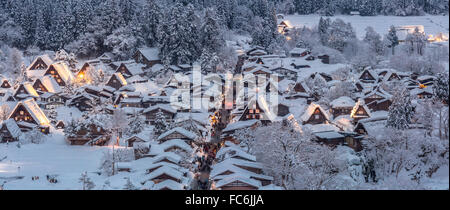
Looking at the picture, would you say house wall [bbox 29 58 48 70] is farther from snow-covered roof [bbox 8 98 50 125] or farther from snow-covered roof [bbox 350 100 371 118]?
snow-covered roof [bbox 350 100 371 118]

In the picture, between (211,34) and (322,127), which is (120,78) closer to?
(211,34)

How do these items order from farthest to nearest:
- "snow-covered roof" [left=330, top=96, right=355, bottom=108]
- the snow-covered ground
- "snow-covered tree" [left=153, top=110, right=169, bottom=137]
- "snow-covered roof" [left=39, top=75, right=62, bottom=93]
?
"snow-covered roof" [left=39, top=75, right=62, bottom=93] < "snow-covered roof" [left=330, top=96, right=355, bottom=108] < "snow-covered tree" [left=153, top=110, right=169, bottom=137] < the snow-covered ground

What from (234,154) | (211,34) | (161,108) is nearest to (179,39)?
(211,34)

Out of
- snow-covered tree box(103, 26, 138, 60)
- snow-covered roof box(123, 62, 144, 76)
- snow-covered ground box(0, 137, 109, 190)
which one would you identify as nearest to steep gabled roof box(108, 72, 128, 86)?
snow-covered roof box(123, 62, 144, 76)

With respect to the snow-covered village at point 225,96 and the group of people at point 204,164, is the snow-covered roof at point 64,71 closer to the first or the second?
the snow-covered village at point 225,96

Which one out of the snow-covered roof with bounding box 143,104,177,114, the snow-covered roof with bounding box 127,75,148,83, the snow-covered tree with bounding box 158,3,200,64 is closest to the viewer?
the snow-covered roof with bounding box 143,104,177,114

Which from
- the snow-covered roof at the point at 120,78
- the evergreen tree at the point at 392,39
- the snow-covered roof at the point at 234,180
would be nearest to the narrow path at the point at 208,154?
the snow-covered roof at the point at 234,180
